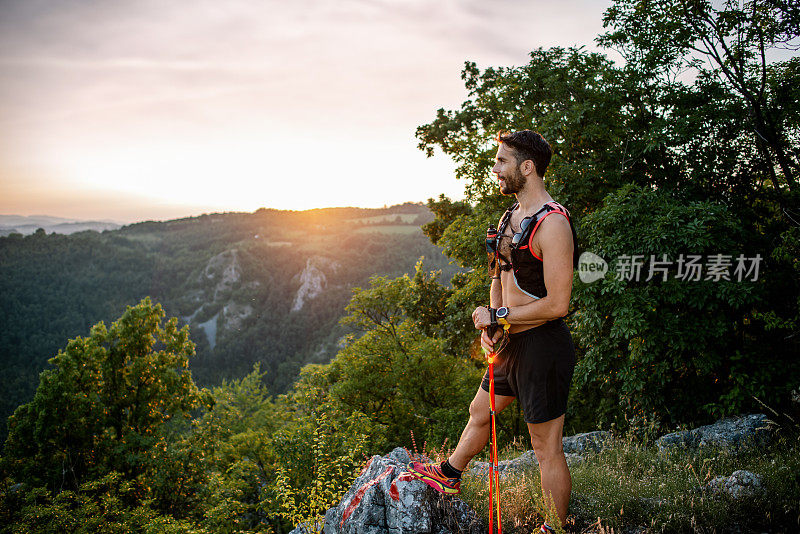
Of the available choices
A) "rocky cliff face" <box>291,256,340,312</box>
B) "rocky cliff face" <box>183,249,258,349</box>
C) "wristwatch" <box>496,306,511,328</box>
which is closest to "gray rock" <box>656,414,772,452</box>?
"wristwatch" <box>496,306,511,328</box>

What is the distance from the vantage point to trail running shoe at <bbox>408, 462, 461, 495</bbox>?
297 cm

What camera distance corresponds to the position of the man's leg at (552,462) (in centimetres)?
253

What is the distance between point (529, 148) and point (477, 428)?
191 cm

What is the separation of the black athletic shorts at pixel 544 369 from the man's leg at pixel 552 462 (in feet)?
0.32

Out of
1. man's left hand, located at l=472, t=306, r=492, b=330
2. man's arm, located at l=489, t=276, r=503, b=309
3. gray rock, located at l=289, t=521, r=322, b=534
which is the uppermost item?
man's arm, located at l=489, t=276, r=503, b=309

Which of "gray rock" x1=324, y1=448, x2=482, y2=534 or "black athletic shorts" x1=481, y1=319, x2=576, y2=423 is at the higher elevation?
"black athletic shorts" x1=481, y1=319, x2=576, y2=423

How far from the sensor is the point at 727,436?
5320 mm

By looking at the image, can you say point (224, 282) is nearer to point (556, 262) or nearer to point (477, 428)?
point (477, 428)

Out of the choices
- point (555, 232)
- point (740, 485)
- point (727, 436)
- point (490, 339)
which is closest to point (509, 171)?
point (555, 232)

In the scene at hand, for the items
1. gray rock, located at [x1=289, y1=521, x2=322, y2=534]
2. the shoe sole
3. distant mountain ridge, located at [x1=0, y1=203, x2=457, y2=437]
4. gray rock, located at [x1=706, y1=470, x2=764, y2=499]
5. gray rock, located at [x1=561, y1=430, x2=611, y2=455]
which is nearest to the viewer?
the shoe sole

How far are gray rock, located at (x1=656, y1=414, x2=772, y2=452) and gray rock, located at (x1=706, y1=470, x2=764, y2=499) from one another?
1446 millimetres

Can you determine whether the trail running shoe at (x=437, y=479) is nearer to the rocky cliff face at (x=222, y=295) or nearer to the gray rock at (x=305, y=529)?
the gray rock at (x=305, y=529)

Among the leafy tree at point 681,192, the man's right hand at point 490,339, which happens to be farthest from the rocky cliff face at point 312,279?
the man's right hand at point 490,339

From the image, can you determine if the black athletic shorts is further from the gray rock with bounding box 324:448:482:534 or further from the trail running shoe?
the gray rock with bounding box 324:448:482:534
